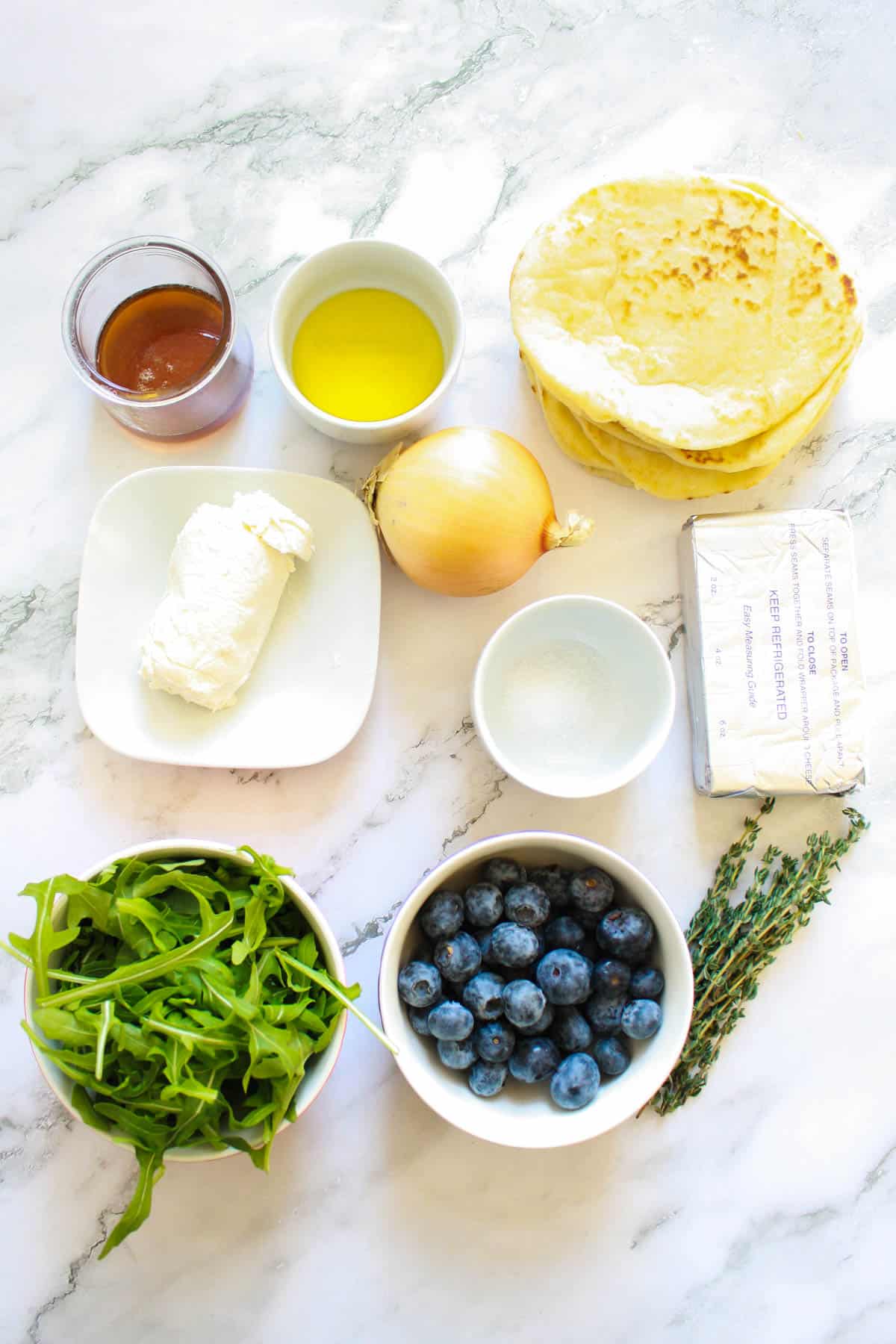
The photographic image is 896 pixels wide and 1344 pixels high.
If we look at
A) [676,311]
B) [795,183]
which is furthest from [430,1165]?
[795,183]

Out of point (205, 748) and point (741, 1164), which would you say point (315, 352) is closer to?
point (205, 748)

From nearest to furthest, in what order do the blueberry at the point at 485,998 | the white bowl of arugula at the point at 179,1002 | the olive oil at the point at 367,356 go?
the white bowl of arugula at the point at 179,1002 < the blueberry at the point at 485,998 < the olive oil at the point at 367,356

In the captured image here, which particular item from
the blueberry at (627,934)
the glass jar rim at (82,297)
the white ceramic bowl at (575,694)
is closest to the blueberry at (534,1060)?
the blueberry at (627,934)

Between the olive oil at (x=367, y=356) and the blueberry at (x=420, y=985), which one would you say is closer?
the blueberry at (x=420, y=985)

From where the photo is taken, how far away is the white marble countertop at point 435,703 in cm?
95

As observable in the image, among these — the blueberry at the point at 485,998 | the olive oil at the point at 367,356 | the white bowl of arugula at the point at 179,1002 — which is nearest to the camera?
the white bowl of arugula at the point at 179,1002

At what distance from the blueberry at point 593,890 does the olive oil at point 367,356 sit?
1.58 ft

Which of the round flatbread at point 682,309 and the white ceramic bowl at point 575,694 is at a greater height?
the round flatbread at point 682,309

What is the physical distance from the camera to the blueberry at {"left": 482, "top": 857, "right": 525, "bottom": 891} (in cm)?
88

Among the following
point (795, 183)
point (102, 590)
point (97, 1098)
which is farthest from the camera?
point (795, 183)

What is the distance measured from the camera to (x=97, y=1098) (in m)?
0.81

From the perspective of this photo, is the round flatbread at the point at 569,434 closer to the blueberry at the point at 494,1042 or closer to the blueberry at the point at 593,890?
the blueberry at the point at 593,890

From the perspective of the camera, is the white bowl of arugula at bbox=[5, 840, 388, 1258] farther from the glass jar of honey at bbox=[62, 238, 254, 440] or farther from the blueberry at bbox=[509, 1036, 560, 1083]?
the glass jar of honey at bbox=[62, 238, 254, 440]

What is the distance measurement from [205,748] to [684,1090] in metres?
0.59
